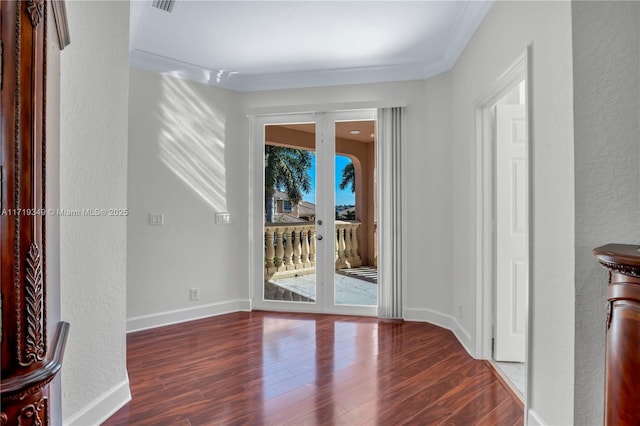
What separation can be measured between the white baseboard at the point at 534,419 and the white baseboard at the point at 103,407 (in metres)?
2.26

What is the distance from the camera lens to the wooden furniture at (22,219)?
946mm

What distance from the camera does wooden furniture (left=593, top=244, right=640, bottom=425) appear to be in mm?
1156

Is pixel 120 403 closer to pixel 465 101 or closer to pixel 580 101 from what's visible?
pixel 580 101

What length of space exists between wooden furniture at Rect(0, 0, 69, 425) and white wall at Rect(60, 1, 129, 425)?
86 centimetres

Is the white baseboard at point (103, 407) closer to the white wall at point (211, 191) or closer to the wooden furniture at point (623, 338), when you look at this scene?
the white wall at point (211, 191)

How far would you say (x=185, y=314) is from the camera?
3850 millimetres

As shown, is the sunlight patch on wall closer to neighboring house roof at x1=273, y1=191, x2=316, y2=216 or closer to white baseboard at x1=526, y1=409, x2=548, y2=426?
neighboring house roof at x1=273, y1=191, x2=316, y2=216

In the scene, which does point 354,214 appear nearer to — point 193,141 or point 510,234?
point 510,234

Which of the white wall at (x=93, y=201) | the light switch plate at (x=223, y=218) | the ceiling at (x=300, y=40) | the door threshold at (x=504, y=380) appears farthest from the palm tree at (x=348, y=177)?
the white wall at (x=93, y=201)

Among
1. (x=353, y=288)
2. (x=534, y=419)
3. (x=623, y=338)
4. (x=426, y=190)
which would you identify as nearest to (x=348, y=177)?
(x=426, y=190)

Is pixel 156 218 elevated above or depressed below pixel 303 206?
below

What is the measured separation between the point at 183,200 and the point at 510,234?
3.10 m

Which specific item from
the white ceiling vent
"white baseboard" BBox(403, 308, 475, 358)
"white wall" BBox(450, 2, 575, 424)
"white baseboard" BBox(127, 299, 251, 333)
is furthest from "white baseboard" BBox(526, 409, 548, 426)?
the white ceiling vent

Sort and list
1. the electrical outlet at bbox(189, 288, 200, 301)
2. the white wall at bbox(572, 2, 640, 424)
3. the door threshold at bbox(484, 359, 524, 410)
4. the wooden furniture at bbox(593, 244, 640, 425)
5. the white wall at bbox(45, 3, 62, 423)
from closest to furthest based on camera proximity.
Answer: the wooden furniture at bbox(593, 244, 640, 425) → the white wall at bbox(45, 3, 62, 423) → the white wall at bbox(572, 2, 640, 424) → the door threshold at bbox(484, 359, 524, 410) → the electrical outlet at bbox(189, 288, 200, 301)
